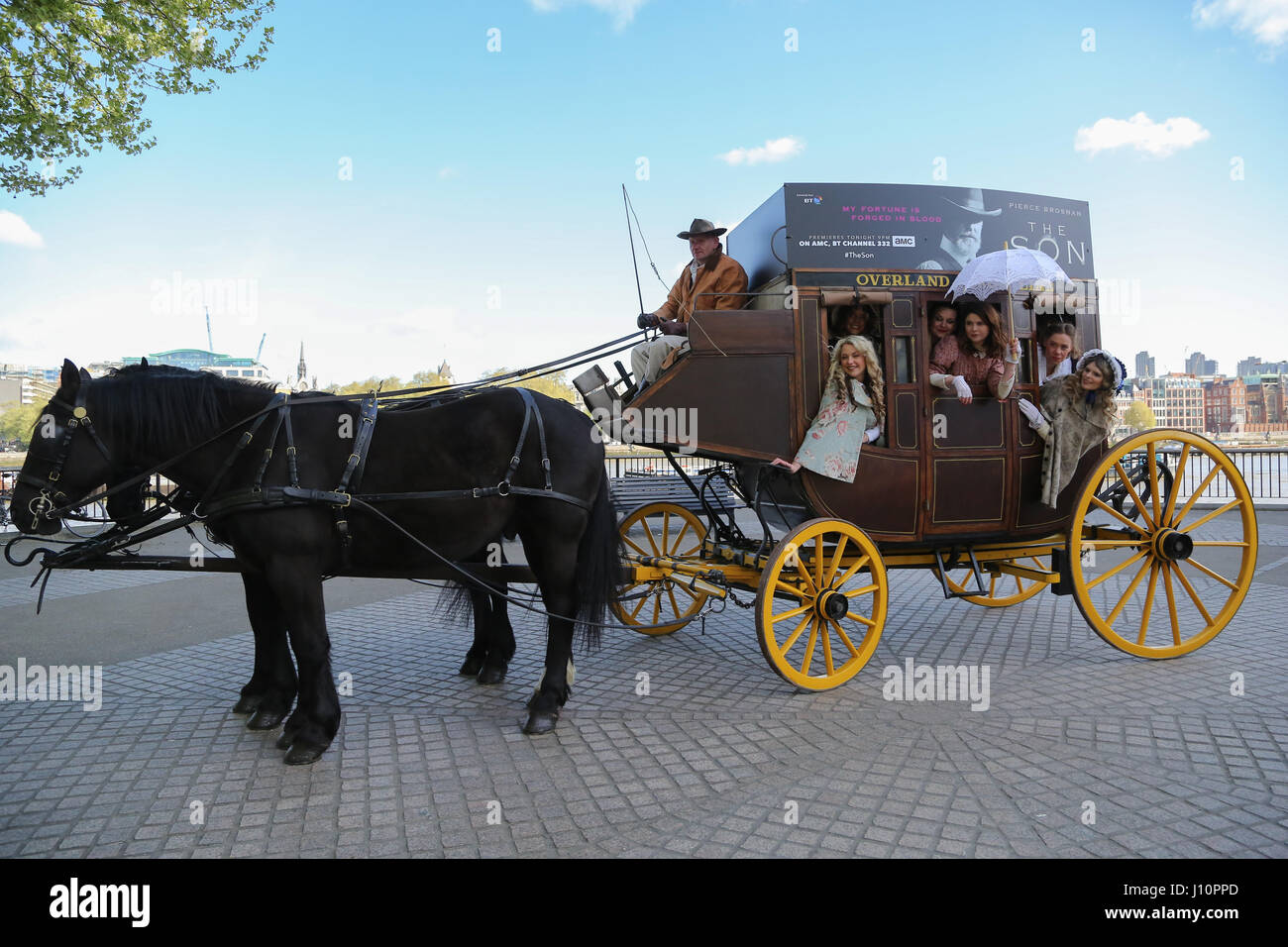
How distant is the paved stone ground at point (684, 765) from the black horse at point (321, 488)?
1.40ft

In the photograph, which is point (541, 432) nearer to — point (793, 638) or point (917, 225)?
point (793, 638)

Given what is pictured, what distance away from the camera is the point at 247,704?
437 centimetres

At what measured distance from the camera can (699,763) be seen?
3607 mm

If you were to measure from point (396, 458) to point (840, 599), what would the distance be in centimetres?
258

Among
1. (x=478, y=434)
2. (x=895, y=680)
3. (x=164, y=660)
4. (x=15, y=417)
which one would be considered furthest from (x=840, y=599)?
(x=15, y=417)

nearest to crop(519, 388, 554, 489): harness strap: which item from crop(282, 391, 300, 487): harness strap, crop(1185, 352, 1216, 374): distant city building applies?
crop(282, 391, 300, 487): harness strap

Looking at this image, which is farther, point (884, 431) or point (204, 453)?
point (884, 431)

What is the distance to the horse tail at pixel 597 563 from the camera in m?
4.27

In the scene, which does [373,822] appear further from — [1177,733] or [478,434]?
[1177,733]

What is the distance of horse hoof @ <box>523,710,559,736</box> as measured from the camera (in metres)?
4.00

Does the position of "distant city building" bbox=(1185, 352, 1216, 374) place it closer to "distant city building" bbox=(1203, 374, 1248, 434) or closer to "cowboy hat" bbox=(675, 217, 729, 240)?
"distant city building" bbox=(1203, 374, 1248, 434)

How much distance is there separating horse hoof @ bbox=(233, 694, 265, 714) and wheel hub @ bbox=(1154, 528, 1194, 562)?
220 inches

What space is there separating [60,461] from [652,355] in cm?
301
